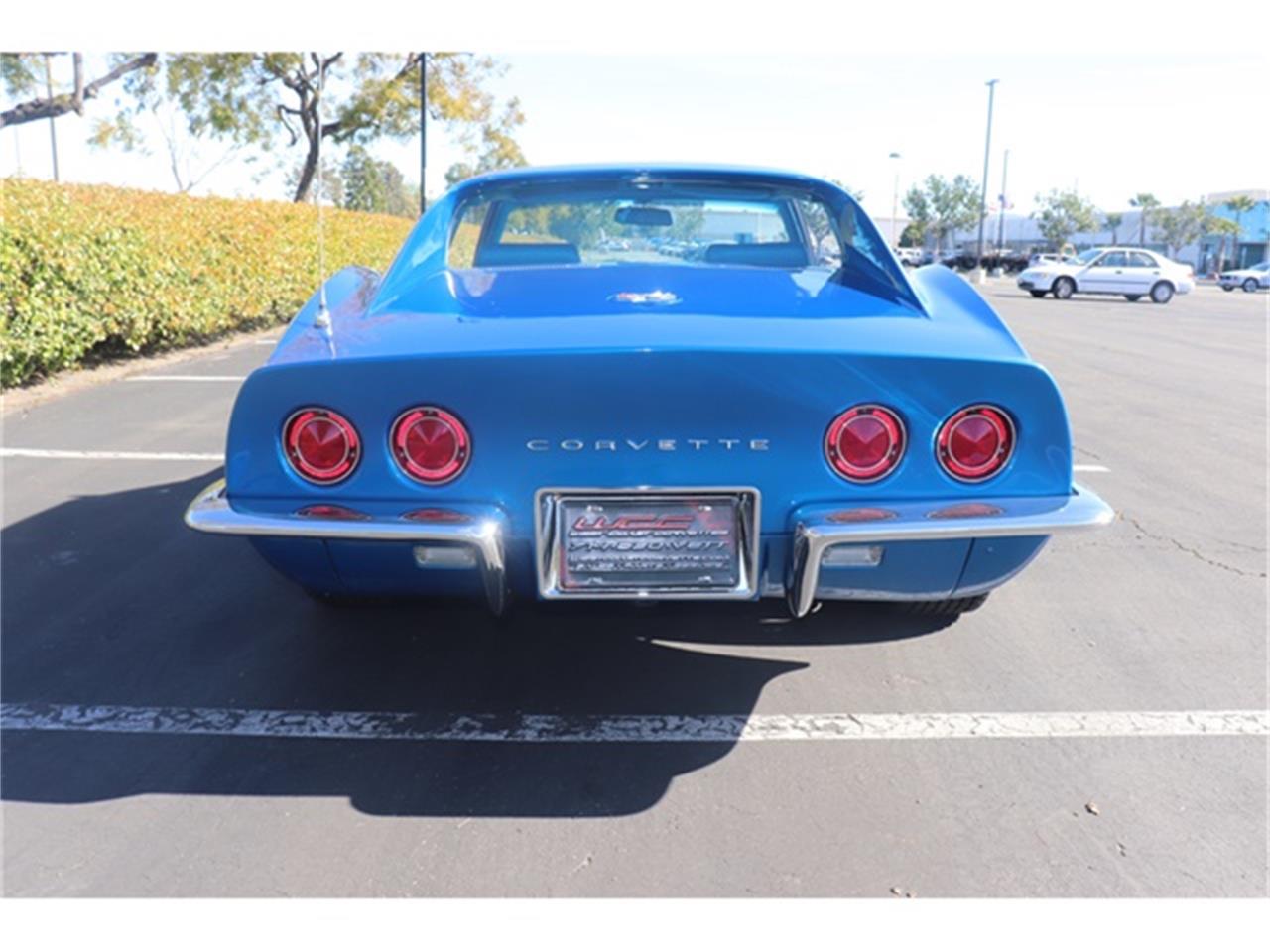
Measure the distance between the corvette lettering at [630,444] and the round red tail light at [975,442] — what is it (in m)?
0.45

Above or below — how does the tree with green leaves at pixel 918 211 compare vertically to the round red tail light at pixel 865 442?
above

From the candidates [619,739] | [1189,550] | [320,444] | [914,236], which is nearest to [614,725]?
[619,739]

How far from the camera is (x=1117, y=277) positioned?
27922 millimetres

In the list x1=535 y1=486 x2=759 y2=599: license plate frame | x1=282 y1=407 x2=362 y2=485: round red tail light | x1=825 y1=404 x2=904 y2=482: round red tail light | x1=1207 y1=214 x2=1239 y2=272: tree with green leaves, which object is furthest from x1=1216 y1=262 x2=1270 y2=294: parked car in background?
x1=282 y1=407 x2=362 y2=485: round red tail light

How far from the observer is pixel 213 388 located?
8.27 metres

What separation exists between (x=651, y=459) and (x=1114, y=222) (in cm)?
8210

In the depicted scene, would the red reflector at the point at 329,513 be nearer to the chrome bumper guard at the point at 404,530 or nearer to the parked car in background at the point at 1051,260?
the chrome bumper guard at the point at 404,530

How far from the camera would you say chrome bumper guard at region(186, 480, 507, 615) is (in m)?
2.35

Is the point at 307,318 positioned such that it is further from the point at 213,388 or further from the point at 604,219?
the point at 213,388

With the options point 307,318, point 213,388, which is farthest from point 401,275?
point 213,388

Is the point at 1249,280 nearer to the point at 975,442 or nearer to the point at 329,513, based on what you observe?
the point at 975,442

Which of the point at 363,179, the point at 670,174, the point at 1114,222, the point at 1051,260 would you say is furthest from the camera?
the point at 1114,222

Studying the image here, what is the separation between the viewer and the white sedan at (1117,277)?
27578mm

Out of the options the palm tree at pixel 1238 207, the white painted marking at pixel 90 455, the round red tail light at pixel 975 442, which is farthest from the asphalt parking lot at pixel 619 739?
the palm tree at pixel 1238 207
